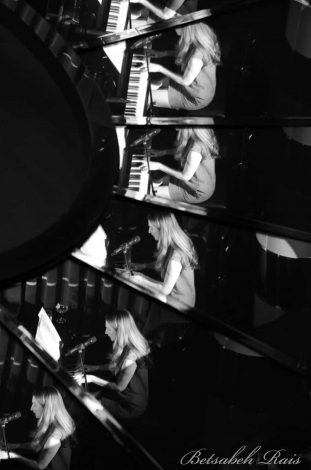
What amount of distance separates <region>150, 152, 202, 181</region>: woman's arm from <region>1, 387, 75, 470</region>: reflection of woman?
65.8 inches

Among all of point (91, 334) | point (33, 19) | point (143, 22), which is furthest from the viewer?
point (91, 334)

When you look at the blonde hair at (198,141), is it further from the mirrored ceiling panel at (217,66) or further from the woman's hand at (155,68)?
the woman's hand at (155,68)

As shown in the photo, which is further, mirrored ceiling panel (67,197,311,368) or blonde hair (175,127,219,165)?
blonde hair (175,127,219,165)

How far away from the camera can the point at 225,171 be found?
21.0ft

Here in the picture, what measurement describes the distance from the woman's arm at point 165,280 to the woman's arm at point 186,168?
0.52 m

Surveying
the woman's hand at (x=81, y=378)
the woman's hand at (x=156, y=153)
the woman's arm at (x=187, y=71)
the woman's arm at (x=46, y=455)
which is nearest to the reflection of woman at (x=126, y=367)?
the woman's hand at (x=81, y=378)

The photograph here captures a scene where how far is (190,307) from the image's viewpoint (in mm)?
6699

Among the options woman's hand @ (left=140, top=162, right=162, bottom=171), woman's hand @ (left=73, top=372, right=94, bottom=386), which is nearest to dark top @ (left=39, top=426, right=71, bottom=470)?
woman's hand @ (left=73, top=372, right=94, bottom=386)

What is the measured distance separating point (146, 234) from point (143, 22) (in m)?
1.28

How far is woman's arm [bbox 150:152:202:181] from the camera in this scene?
6.54 meters

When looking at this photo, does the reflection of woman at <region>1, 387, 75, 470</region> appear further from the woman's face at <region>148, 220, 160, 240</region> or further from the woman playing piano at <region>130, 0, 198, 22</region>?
the woman playing piano at <region>130, 0, 198, 22</region>

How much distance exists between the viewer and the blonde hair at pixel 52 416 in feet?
23.3

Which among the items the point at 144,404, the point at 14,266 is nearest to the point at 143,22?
the point at 14,266

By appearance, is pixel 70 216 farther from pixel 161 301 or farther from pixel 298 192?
pixel 298 192
